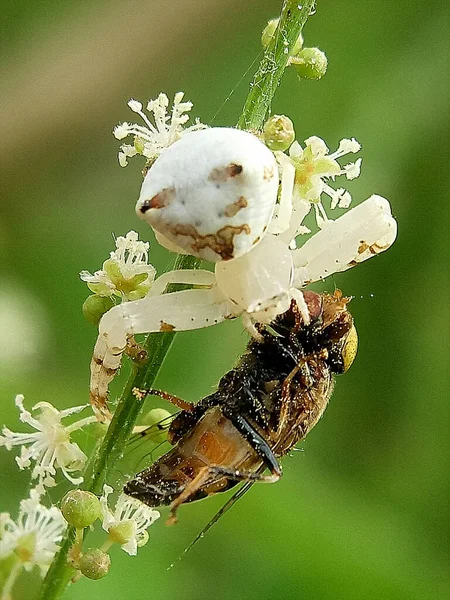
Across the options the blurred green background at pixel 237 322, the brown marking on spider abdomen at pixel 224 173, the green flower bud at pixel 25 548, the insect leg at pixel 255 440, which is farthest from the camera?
the blurred green background at pixel 237 322

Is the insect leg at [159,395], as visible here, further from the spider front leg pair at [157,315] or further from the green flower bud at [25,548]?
the green flower bud at [25,548]

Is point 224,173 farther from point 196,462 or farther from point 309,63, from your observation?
point 196,462

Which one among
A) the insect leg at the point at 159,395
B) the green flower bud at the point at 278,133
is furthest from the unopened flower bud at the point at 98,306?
the green flower bud at the point at 278,133

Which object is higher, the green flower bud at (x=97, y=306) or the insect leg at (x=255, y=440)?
the green flower bud at (x=97, y=306)

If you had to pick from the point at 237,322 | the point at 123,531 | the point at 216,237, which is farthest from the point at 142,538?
the point at 237,322

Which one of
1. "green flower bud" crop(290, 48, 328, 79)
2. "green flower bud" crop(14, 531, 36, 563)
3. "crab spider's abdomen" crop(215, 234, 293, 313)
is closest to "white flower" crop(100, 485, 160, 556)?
"green flower bud" crop(14, 531, 36, 563)

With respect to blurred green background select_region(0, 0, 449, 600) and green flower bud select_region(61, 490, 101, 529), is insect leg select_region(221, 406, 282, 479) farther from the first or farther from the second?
blurred green background select_region(0, 0, 449, 600)

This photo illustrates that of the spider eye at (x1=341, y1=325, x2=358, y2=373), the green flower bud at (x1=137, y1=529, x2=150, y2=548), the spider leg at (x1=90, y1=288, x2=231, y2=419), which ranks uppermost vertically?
the spider leg at (x1=90, y1=288, x2=231, y2=419)
